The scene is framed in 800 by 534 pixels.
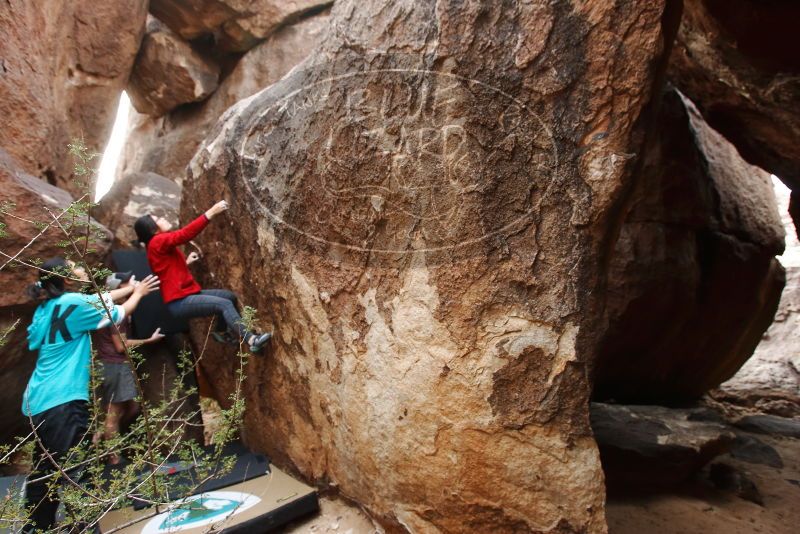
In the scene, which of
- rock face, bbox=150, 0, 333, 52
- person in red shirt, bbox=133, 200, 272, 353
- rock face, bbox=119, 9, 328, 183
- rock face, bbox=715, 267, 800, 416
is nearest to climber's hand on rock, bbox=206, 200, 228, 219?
person in red shirt, bbox=133, 200, 272, 353

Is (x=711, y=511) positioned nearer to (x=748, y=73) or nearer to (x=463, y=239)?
(x=463, y=239)

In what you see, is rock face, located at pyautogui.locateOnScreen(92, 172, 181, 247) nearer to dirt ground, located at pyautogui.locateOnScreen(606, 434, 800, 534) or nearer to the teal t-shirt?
the teal t-shirt

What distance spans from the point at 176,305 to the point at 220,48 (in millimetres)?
5281

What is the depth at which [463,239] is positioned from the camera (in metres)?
2.20

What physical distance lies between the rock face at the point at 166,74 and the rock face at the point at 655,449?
631 cm

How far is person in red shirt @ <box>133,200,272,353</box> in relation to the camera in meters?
3.04

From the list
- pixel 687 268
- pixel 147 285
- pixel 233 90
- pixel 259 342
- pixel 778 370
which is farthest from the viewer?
pixel 233 90

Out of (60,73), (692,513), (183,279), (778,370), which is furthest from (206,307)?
(778,370)

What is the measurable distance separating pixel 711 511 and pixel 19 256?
13.8 ft

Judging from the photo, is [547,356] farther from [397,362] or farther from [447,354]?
[397,362]

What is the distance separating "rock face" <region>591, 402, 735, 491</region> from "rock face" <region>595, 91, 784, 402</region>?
706 millimetres

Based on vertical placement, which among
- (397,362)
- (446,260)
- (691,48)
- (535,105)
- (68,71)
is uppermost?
(68,71)

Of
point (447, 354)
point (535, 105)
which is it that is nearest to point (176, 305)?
point (447, 354)

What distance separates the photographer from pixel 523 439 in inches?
82.4
